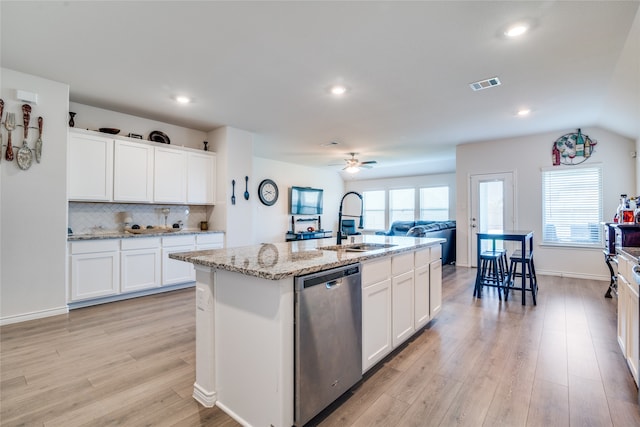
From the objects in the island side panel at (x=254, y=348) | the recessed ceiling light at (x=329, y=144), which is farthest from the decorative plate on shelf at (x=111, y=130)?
the recessed ceiling light at (x=329, y=144)

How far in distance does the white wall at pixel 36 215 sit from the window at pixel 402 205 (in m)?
8.45

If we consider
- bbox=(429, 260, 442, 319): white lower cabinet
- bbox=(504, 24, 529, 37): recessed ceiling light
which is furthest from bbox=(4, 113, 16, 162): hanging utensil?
bbox=(504, 24, 529, 37): recessed ceiling light

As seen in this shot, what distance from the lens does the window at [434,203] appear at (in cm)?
904

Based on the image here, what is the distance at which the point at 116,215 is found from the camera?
4.43 m

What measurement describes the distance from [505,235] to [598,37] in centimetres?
222

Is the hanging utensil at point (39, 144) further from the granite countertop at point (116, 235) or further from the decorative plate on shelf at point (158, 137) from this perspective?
the decorative plate on shelf at point (158, 137)

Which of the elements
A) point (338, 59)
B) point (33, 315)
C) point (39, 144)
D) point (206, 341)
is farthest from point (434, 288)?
Answer: point (39, 144)

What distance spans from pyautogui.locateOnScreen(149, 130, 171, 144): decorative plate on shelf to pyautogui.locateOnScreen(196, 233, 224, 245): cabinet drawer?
62.3 inches

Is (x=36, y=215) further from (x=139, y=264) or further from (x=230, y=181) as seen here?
(x=230, y=181)

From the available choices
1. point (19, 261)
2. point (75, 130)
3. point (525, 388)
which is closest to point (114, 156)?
point (75, 130)

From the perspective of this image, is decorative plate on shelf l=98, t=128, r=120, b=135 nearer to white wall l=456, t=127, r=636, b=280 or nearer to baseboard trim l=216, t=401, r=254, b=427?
baseboard trim l=216, t=401, r=254, b=427

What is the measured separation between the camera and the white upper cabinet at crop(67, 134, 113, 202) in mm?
3758

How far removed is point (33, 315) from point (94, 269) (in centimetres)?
70

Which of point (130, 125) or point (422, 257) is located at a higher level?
point (130, 125)
